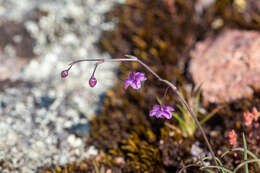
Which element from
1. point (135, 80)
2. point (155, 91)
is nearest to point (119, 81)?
point (155, 91)

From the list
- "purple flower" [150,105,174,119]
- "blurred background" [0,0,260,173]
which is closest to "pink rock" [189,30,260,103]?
"blurred background" [0,0,260,173]

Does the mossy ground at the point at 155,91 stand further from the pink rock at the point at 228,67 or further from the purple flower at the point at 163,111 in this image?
the purple flower at the point at 163,111

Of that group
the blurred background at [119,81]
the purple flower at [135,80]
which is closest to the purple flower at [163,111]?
the purple flower at [135,80]

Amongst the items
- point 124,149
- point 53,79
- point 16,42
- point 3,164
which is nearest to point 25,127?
point 3,164

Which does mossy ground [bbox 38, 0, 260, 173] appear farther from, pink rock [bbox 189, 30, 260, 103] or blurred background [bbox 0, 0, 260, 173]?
pink rock [bbox 189, 30, 260, 103]

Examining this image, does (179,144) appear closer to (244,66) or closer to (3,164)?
(244,66)

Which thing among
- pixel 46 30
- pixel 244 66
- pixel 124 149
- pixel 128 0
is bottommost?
pixel 124 149

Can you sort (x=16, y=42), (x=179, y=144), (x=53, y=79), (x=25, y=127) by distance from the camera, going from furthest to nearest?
(x=16, y=42) → (x=53, y=79) → (x=25, y=127) → (x=179, y=144)

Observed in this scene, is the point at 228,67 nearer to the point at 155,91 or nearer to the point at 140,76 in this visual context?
the point at 155,91
